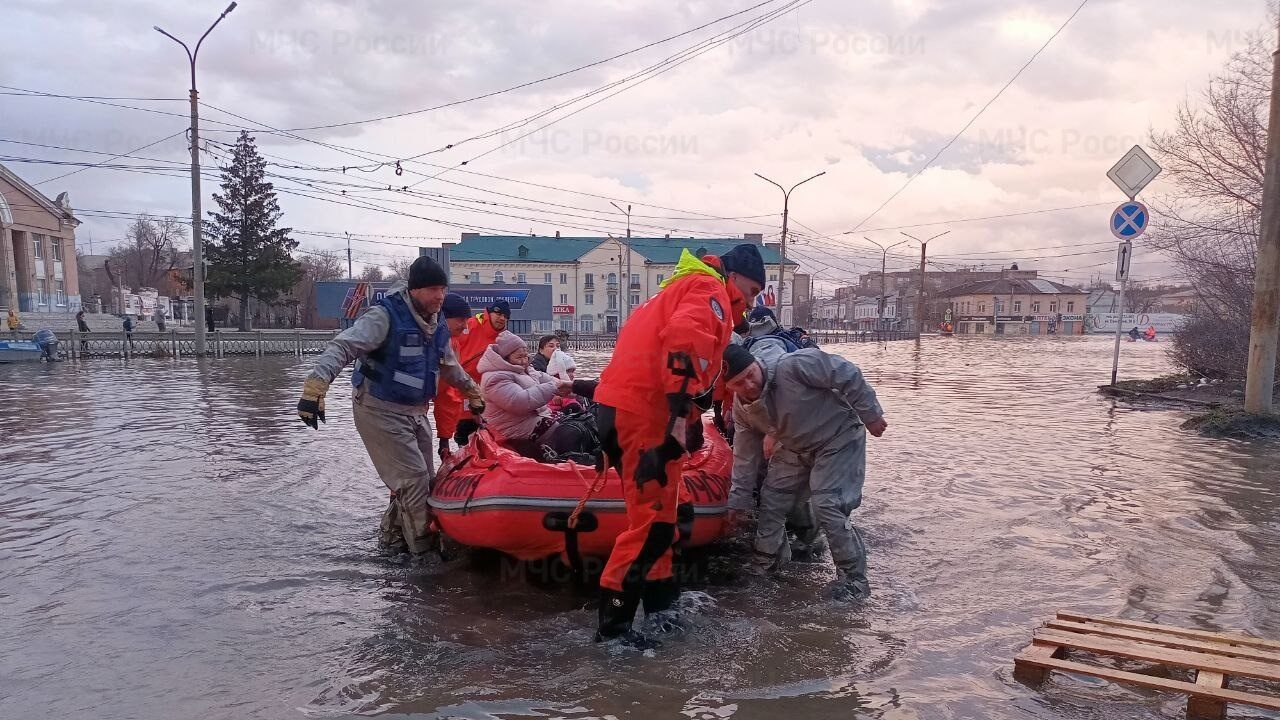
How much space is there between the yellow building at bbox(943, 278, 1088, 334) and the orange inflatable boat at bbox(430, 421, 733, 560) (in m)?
88.7

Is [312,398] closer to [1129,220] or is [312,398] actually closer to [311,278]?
[1129,220]

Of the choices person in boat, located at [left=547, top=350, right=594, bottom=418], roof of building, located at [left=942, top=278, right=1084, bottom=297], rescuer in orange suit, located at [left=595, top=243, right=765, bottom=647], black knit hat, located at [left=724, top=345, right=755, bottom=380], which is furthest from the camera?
roof of building, located at [left=942, top=278, right=1084, bottom=297]

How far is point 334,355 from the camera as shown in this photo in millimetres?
4613

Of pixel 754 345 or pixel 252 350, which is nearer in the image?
pixel 754 345

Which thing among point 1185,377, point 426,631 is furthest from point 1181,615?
point 1185,377

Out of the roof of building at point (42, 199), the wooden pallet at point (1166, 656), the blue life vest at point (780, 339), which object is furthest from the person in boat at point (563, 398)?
the roof of building at point (42, 199)

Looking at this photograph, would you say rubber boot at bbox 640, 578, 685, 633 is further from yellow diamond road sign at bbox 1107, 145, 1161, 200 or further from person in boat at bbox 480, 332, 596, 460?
yellow diamond road sign at bbox 1107, 145, 1161, 200

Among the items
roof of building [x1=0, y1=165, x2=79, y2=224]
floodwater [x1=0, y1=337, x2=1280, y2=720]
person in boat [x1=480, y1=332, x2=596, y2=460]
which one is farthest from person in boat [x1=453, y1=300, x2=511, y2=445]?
roof of building [x1=0, y1=165, x2=79, y2=224]

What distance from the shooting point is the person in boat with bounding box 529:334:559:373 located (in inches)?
307

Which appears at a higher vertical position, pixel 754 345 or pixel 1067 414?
pixel 754 345

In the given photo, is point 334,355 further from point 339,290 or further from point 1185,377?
point 339,290

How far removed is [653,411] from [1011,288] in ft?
316

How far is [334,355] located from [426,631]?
5.75ft

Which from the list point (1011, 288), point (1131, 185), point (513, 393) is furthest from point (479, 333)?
point (1011, 288)
